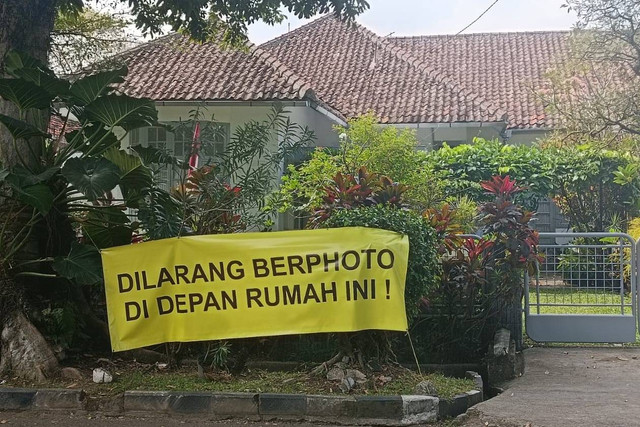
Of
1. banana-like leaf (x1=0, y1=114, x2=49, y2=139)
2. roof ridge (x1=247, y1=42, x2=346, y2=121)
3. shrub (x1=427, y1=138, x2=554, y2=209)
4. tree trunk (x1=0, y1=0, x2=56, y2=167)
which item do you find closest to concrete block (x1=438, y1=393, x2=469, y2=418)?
banana-like leaf (x1=0, y1=114, x2=49, y2=139)

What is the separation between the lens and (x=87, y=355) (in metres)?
8.42

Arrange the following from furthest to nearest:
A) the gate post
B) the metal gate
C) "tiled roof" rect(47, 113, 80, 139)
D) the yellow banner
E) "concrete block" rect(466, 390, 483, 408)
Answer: the metal gate
the gate post
"tiled roof" rect(47, 113, 80, 139)
the yellow banner
"concrete block" rect(466, 390, 483, 408)

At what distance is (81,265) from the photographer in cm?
785

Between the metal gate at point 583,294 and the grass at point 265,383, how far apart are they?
104 inches

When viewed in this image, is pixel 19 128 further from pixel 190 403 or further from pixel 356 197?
pixel 356 197

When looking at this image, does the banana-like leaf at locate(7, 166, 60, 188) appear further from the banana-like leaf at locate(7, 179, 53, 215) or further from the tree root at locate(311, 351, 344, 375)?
the tree root at locate(311, 351, 344, 375)

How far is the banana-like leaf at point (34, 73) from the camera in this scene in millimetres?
7793

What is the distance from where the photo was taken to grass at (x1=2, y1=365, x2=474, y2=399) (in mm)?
7113

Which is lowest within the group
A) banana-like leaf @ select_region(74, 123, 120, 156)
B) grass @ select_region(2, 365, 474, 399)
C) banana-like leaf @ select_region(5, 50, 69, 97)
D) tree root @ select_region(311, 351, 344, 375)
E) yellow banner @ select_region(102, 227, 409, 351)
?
grass @ select_region(2, 365, 474, 399)

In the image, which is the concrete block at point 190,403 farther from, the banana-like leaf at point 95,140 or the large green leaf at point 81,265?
the banana-like leaf at point 95,140

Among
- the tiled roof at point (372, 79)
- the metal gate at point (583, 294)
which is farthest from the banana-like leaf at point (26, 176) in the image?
the tiled roof at point (372, 79)

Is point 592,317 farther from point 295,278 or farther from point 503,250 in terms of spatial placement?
point 295,278

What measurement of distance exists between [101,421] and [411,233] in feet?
10.1

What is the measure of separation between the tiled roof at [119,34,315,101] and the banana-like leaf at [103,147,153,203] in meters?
7.68
